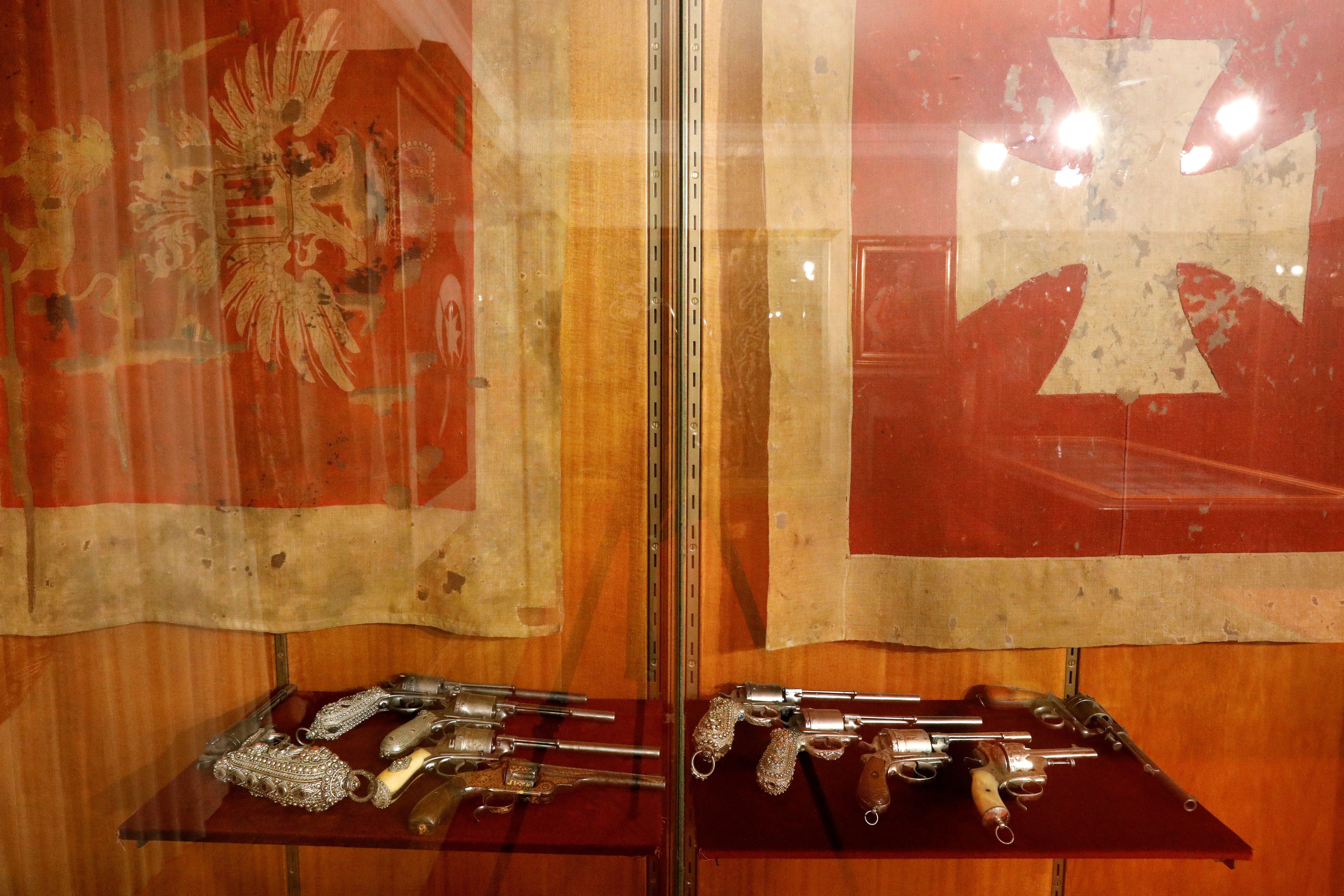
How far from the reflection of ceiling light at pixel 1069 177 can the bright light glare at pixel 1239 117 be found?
207 mm

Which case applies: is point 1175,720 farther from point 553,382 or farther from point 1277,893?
point 553,382

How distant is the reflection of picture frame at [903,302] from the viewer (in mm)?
1119

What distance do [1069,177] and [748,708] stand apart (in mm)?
980

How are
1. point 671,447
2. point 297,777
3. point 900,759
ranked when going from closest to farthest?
1. point 297,777
2. point 900,759
3. point 671,447

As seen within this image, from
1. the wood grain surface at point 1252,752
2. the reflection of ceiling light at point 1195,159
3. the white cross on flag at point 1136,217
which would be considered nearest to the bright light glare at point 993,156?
the white cross on flag at point 1136,217

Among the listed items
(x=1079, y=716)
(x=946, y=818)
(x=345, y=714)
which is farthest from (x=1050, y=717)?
(x=345, y=714)

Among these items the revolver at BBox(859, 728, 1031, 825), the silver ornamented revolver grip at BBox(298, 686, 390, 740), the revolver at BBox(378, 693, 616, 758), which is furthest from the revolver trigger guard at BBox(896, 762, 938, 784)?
the silver ornamented revolver grip at BBox(298, 686, 390, 740)

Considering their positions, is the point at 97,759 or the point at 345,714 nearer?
the point at 97,759

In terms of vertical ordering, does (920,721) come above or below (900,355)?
below

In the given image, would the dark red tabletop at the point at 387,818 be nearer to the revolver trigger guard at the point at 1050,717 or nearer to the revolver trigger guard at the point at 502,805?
the revolver trigger guard at the point at 502,805

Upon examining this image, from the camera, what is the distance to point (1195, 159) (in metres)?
1.06

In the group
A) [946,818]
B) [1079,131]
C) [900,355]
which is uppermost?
[1079,131]

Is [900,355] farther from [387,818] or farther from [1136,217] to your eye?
[387,818]

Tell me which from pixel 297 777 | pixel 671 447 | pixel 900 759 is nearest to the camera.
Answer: pixel 297 777
